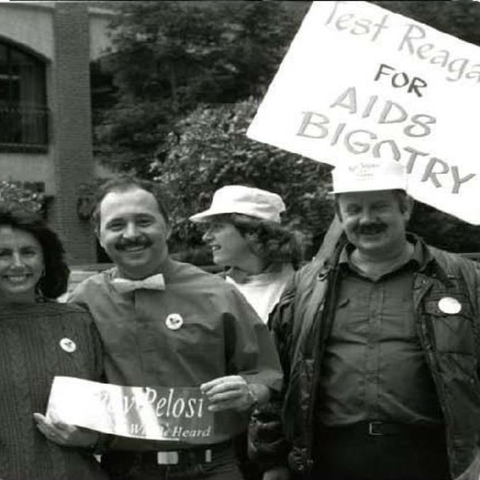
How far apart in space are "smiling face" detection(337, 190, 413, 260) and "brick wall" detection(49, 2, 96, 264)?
20.2 meters

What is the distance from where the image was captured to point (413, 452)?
3820 mm

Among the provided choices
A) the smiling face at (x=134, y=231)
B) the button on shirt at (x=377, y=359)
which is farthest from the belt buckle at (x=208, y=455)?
the smiling face at (x=134, y=231)

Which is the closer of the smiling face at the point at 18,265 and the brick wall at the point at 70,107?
the smiling face at the point at 18,265

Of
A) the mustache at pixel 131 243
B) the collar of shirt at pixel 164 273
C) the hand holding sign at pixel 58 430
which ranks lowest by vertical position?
the hand holding sign at pixel 58 430

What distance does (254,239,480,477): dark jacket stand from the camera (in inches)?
146

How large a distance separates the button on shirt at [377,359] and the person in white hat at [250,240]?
1113 millimetres

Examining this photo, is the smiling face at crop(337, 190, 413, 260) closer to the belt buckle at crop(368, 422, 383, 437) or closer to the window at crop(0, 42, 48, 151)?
the belt buckle at crop(368, 422, 383, 437)

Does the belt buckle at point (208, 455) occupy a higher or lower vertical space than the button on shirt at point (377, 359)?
lower

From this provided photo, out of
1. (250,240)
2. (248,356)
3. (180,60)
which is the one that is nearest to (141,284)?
(248,356)

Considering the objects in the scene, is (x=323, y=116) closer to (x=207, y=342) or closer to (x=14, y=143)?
(x=207, y=342)

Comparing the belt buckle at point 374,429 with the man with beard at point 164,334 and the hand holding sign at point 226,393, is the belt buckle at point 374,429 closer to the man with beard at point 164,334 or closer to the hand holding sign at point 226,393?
→ the man with beard at point 164,334

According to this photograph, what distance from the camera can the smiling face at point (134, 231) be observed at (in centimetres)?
363

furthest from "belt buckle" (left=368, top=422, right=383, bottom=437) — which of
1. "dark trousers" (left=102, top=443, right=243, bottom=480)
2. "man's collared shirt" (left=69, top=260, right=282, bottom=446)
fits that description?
A: "dark trousers" (left=102, top=443, right=243, bottom=480)

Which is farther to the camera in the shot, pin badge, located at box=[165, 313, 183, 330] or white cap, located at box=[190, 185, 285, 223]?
white cap, located at box=[190, 185, 285, 223]
